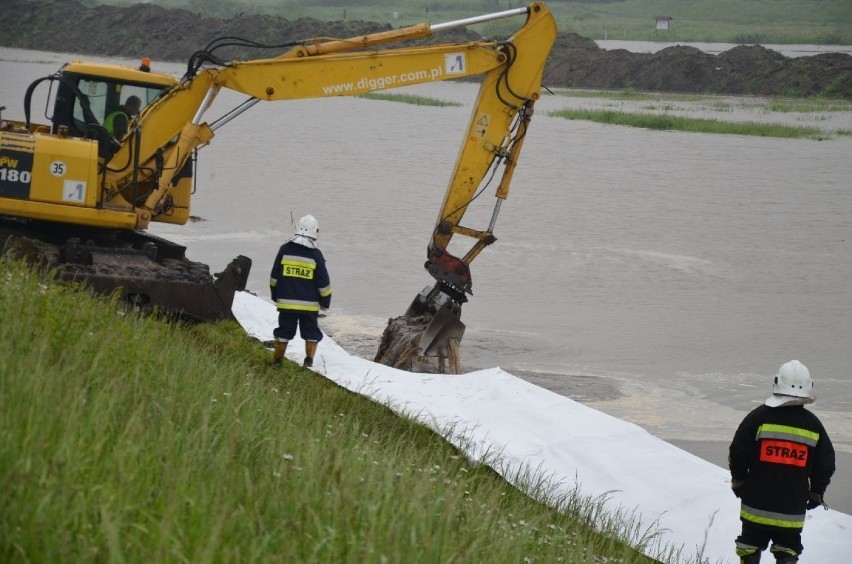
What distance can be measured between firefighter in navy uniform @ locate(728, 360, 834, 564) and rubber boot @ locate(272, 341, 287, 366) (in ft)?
16.2

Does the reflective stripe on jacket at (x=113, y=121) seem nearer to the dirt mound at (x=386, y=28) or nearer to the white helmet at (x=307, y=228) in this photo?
the white helmet at (x=307, y=228)

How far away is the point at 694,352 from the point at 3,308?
11.2 metres

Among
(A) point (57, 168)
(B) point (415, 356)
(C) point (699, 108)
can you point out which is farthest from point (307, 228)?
(C) point (699, 108)

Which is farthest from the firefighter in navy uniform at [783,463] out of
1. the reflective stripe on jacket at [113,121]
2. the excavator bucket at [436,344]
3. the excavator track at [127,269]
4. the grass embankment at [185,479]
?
the reflective stripe on jacket at [113,121]

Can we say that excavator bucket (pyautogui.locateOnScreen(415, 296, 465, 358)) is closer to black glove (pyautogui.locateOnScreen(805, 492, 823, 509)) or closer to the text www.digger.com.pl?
the text www.digger.com.pl

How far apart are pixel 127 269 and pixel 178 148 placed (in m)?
1.49

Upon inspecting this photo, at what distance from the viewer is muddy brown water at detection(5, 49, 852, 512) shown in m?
15.7

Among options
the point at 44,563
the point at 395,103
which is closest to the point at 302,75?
the point at 44,563

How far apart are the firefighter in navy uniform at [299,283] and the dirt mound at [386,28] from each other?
191 ft

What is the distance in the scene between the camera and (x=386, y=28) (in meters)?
84.1

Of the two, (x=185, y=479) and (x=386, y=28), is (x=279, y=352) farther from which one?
(x=386, y=28)

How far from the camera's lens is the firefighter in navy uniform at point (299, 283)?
1159cm

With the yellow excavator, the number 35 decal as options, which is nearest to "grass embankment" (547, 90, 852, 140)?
the yellow excavator

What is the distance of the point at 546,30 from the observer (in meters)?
13.9
